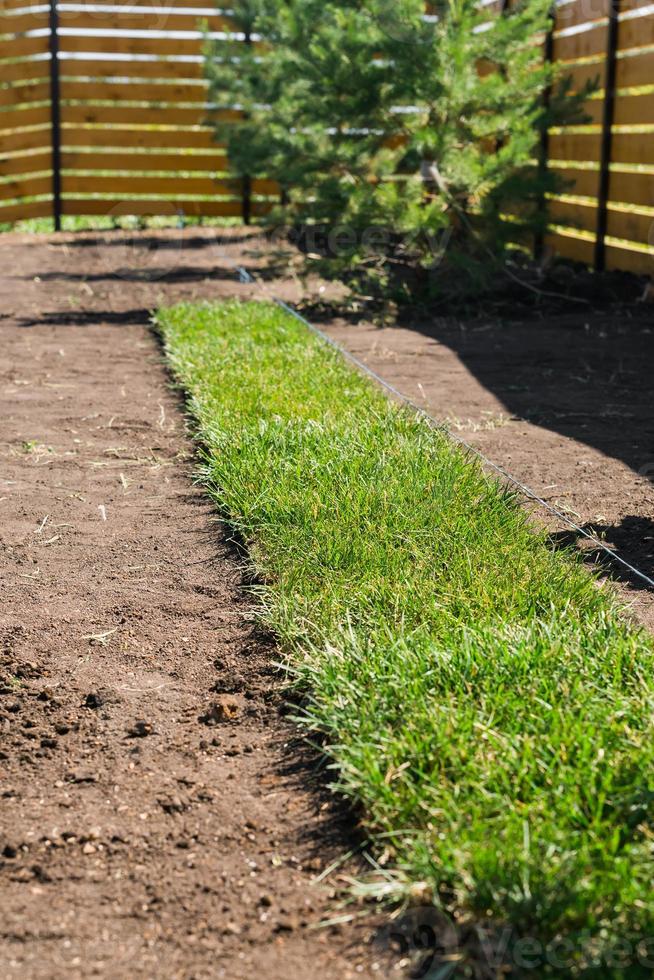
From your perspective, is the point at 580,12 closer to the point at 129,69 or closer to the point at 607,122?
the point at 607,122

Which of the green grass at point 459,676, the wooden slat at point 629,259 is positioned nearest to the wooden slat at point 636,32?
the wooden slat at point 629,259

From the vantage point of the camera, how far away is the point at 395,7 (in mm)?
6988

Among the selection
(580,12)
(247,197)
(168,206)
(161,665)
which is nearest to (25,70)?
(168,206)

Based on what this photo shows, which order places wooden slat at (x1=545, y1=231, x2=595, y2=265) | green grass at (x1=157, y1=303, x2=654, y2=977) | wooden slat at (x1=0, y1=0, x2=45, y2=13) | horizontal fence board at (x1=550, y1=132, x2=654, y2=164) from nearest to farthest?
green grass at (x1=157, y1=303, x2=654, y2=977) → horizontal fence board at (x1=550, y1=132, x2=654, y2=164) → wooden slat at (x1=545, y1=231, x2=595, y2=265) → wooden slat at (x1=0, y1=0, x2=45, y2=13)

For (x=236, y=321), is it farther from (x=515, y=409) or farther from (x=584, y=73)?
(x=584, y=73)

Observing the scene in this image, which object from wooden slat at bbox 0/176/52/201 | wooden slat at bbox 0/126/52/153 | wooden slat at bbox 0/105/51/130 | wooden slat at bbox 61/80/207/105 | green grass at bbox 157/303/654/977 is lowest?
green grass at bbox 157/303/654/977

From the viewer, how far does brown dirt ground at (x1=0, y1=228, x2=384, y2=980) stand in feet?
5.52

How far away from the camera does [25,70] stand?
44.2ft

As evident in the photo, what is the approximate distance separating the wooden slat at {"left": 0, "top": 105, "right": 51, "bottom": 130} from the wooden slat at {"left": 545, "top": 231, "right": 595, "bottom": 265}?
684cm

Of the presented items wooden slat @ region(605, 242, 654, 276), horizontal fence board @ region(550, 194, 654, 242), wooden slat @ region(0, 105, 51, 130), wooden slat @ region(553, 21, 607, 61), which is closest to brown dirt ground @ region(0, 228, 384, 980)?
horizontal fence board @ region(550, 194, 654, 242)

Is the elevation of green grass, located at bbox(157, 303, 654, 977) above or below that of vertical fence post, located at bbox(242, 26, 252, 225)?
below

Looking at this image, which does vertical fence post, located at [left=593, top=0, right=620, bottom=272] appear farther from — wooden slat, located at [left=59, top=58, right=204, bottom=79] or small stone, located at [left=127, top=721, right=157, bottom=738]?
small stone, located at [left=127, top=721, right=157, bottom=738]

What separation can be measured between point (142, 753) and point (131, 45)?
13275 mm

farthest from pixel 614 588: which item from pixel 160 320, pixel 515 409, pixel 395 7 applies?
pixel 395 7
